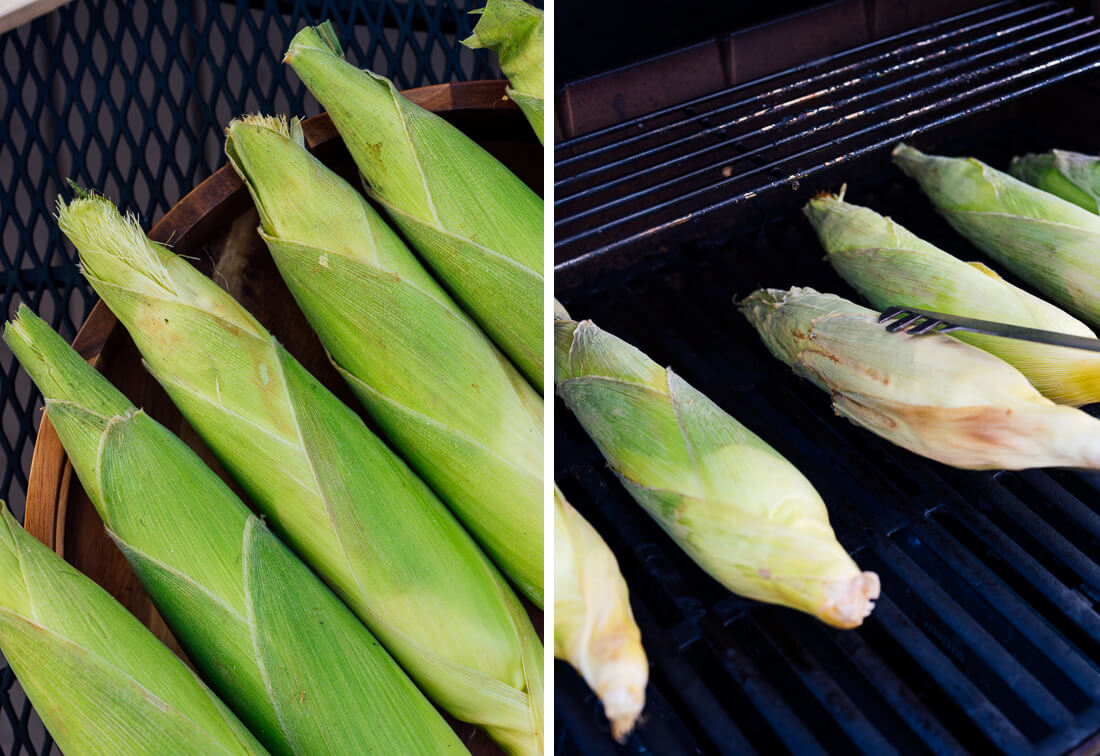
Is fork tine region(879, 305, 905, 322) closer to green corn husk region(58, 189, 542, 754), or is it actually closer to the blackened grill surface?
the blackened grill surface

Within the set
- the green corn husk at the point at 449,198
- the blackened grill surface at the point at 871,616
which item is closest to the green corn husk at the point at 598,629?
the blackened grill surface at the point at 871,616

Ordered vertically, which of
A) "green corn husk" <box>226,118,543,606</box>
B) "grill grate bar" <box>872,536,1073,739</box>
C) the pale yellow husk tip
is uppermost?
"green corn husk" <box>226,118,543,606</box>

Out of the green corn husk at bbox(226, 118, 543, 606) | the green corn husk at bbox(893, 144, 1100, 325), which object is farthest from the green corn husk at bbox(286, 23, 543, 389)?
the green corn husk at bbox(893, 144, 1100, 325)

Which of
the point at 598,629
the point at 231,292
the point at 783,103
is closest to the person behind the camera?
the point at 598,629

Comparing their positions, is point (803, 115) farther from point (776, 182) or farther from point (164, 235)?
point (164, 235)

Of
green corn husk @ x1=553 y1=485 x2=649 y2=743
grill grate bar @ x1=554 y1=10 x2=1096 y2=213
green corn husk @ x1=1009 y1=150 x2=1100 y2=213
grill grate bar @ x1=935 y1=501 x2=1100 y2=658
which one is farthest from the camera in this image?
green corn husk @ x1=1009 y1=150 x2=1100 y2=213

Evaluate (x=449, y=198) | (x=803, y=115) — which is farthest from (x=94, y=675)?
(x=803, y=115)

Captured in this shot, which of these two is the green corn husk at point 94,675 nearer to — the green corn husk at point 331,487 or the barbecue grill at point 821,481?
the green corn husk at point 331,487

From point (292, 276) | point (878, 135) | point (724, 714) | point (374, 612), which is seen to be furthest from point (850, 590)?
point (878, 135)
